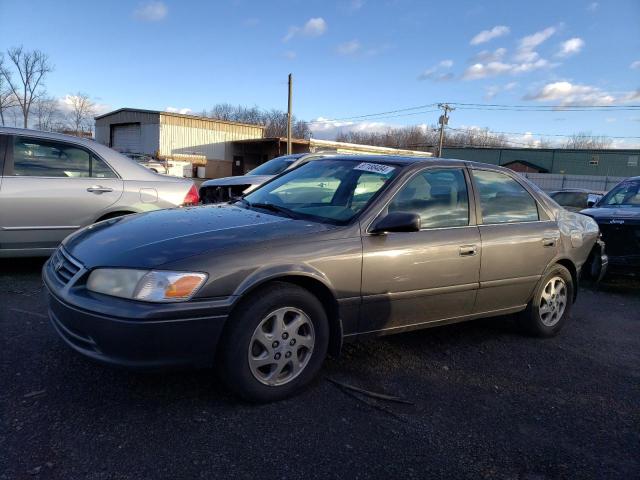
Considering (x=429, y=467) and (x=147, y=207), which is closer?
(x=429, y=467)

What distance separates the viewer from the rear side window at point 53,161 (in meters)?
5.21

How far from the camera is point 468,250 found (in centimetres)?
376

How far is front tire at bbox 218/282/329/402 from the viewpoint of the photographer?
278 centimetres

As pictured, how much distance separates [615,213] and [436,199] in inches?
177

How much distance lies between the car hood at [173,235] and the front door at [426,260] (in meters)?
0.48

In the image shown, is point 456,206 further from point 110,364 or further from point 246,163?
point 246,163

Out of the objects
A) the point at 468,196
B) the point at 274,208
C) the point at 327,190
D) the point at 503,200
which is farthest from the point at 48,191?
the point at 503,200

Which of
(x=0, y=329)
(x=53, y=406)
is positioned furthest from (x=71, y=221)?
(x=53, y=406)

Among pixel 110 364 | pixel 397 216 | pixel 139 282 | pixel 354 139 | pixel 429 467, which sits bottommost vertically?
pixel 429 467

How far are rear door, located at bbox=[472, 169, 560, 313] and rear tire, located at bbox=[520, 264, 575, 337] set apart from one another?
0.48 feet

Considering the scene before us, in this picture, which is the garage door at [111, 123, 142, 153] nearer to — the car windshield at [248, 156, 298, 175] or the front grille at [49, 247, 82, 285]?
the car windshield at [248, 156, 298, 175]

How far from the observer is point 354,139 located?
284 feet

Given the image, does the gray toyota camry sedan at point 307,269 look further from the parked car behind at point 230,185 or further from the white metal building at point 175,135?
the white metal building at point 175,135

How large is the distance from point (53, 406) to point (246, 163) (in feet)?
126
